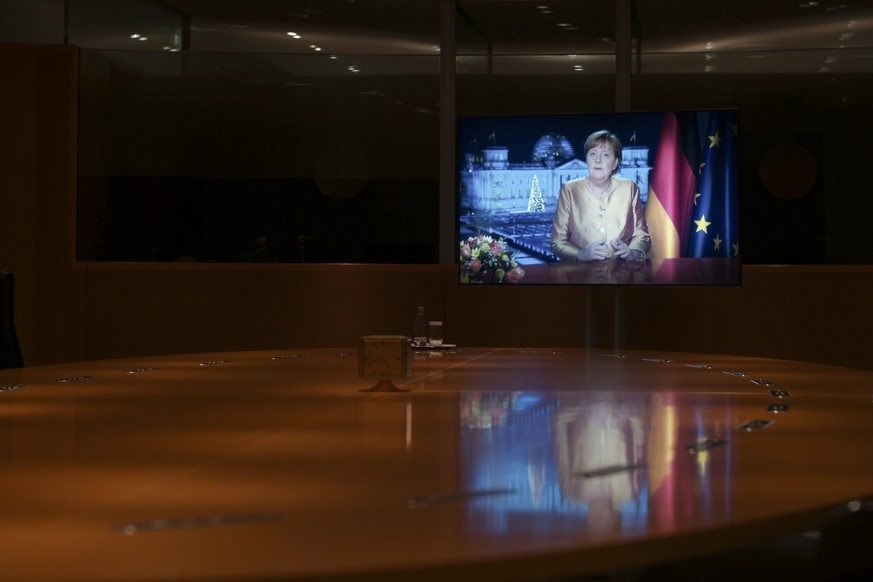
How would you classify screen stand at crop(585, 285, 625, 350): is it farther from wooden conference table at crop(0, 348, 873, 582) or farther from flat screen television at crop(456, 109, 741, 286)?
wooden conference table at crop(0, 348, 873, 582)

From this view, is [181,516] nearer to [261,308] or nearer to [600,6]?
[261,308]

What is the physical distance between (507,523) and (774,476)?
541 mm

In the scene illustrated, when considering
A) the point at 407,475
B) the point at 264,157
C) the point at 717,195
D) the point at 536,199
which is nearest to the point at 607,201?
the point at 536,199

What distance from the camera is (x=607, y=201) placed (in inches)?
245

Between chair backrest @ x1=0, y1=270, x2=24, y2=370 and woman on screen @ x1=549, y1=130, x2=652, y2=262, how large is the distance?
3281mm

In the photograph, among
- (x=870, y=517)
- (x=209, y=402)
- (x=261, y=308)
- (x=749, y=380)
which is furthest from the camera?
(x=261, y=308)

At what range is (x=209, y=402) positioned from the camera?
2652 millimetres

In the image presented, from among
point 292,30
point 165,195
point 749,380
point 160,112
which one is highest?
point 292,30

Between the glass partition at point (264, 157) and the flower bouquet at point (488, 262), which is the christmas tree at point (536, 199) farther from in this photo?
the glass partition at point (264, 157)

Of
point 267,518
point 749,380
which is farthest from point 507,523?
point 749,380

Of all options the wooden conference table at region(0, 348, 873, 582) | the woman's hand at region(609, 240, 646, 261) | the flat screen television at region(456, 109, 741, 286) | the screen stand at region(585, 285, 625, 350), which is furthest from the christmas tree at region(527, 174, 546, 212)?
the wooden conference table at region(0, 348, 873, 582)

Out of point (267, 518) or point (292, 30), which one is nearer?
point (267, 518)

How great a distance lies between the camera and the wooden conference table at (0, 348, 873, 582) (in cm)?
109

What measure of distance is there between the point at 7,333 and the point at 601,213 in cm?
344
